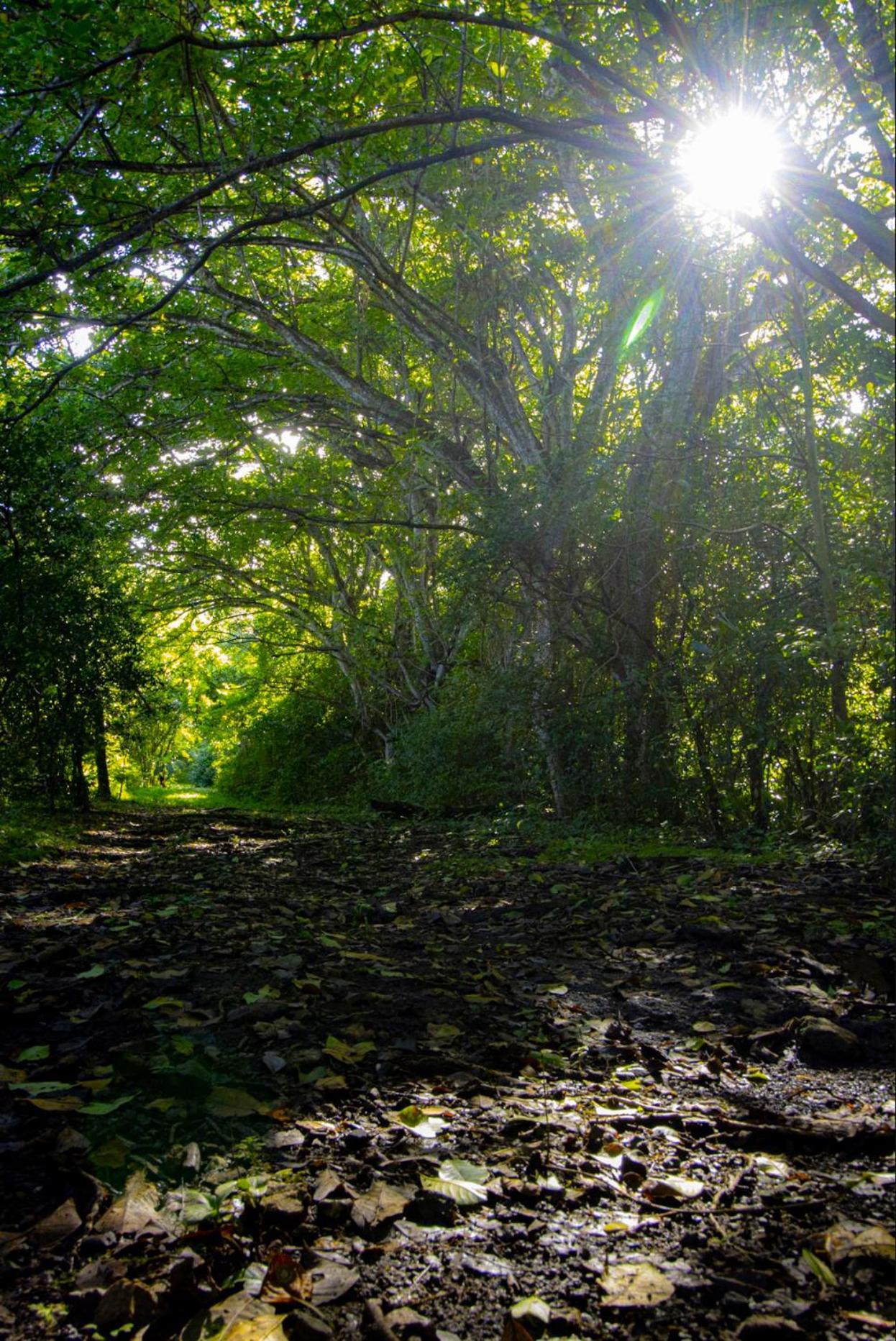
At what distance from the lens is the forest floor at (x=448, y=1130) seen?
5.25 feet

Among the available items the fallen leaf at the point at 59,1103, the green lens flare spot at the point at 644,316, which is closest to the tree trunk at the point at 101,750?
the green lens flare spot at the point at 644,316

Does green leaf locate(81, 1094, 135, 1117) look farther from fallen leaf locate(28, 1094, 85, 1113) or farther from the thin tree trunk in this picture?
the thin tree trunk

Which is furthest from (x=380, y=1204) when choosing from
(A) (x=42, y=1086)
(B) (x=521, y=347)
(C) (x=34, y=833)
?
(B) (x=521, y=347)

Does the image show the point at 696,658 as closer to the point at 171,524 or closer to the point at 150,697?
the point at 171,524

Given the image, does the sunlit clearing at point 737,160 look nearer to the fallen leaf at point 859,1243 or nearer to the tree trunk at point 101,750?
the fallen leaf at point 859,1243

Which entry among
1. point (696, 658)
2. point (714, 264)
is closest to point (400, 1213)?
point (696, 658)

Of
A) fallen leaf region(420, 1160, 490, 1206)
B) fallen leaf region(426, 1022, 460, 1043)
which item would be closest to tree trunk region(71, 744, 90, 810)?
fallen leaf region(426, 1022, 460, 1043)

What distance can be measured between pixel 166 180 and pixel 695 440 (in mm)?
6008

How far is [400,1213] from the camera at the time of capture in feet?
→ 6.20

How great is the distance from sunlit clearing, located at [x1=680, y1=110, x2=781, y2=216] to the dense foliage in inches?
3.8

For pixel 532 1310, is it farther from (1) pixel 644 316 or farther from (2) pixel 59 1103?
(1) pixel 644 316

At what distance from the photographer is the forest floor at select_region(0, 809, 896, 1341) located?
160cm

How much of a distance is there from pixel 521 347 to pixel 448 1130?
10.2 m

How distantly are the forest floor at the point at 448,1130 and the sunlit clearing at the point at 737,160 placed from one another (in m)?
3.21
